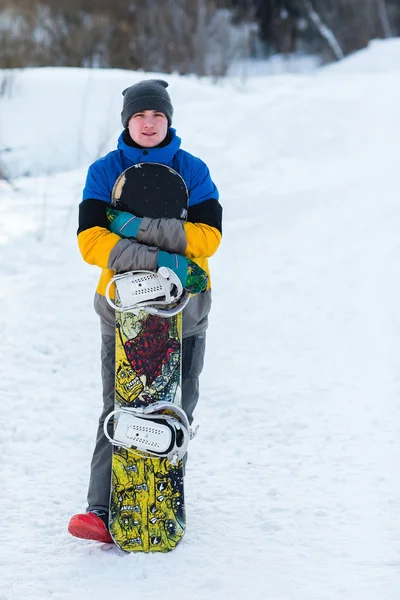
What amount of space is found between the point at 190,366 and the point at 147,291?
1.26ft

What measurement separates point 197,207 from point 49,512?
49.0 inches

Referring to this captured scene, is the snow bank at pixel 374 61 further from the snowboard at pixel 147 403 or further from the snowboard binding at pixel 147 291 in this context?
the snowboard binding at pixel 147 291

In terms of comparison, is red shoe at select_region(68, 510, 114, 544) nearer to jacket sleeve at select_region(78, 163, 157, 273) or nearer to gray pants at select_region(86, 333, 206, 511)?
gray pants at select_region(86, 333, 206, 511)

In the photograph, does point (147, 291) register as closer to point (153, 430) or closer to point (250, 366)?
point (153, 430)

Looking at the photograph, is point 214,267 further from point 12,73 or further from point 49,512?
point 12,73

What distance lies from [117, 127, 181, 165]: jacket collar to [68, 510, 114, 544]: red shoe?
1.17 m

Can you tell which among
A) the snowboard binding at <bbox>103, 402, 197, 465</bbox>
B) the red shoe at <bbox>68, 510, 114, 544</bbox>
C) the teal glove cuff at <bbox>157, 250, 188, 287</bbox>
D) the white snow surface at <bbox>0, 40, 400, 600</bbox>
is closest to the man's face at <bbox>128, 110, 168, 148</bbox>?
the teal glove cuff at <bbox>157, 250, 188, 287</bbox>

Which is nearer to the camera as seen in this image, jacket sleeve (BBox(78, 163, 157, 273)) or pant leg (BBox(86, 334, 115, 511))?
jacket sleeve (BBox(78, 163, 157, 273))

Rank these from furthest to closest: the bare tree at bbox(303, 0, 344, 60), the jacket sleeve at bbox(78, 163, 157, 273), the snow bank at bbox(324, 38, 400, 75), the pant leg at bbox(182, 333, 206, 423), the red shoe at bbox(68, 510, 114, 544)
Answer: the bare tree at bbox(303, 0, 344, 60) < the snow bank at bbox(324, 38, 400, 75) < the pant leg at bbox(182, 333, 206, 423) < the red shoe at bbox(68, 510, 114, 544) < the jacket sleeve at bbox(78, 163, 157, 273)

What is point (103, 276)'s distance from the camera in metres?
2.68

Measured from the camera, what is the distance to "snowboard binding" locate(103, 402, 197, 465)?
2.58m

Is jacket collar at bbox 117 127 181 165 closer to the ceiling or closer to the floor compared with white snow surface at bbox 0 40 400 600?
closer to the ceiling

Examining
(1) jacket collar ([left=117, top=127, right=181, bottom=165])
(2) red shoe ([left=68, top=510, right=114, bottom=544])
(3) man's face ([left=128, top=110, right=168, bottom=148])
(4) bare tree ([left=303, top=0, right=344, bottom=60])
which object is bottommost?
(4) bare tree ([left=303, top=0, right=344, bottom=60])

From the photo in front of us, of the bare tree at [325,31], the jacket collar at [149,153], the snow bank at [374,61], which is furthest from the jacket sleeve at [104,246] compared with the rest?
the bare tree at [325,31]
